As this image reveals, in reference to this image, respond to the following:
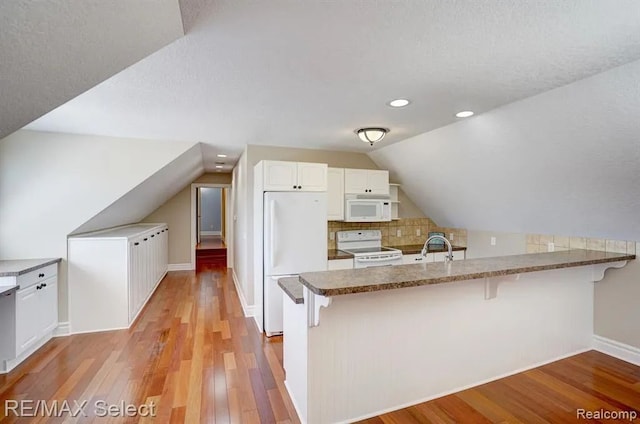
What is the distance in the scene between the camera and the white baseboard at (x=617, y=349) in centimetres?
291

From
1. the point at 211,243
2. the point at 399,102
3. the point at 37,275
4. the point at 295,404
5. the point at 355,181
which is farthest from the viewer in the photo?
the point at 211,243

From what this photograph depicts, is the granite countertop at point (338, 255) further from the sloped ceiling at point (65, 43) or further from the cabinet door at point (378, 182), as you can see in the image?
the sloped ceiling at point (65, 43)

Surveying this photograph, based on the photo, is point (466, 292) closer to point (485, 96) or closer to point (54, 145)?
point (485, 96)

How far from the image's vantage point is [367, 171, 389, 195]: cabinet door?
4516 millimetres

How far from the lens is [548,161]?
112 inches

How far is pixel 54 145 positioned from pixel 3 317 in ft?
5.89

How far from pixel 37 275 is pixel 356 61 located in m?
3.71

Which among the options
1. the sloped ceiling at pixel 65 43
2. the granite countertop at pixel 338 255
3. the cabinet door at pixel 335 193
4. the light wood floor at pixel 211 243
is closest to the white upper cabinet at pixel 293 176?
the cabinet door at pixel 335 193

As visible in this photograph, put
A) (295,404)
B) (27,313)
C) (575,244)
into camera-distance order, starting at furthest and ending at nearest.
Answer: (575,244), (27,313), (295,404)

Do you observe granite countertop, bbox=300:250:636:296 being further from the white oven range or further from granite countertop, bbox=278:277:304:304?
the white oven range

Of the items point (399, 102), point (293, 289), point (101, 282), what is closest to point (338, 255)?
point (293, 289)

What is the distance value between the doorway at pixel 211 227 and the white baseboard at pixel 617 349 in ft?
22.8

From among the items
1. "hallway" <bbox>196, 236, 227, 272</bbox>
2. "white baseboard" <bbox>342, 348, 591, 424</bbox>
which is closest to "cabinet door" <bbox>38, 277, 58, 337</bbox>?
"white baseboard" <bbox>342, 348, 591, 424</bbox>

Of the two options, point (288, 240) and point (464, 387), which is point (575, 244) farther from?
point (288, 240)
